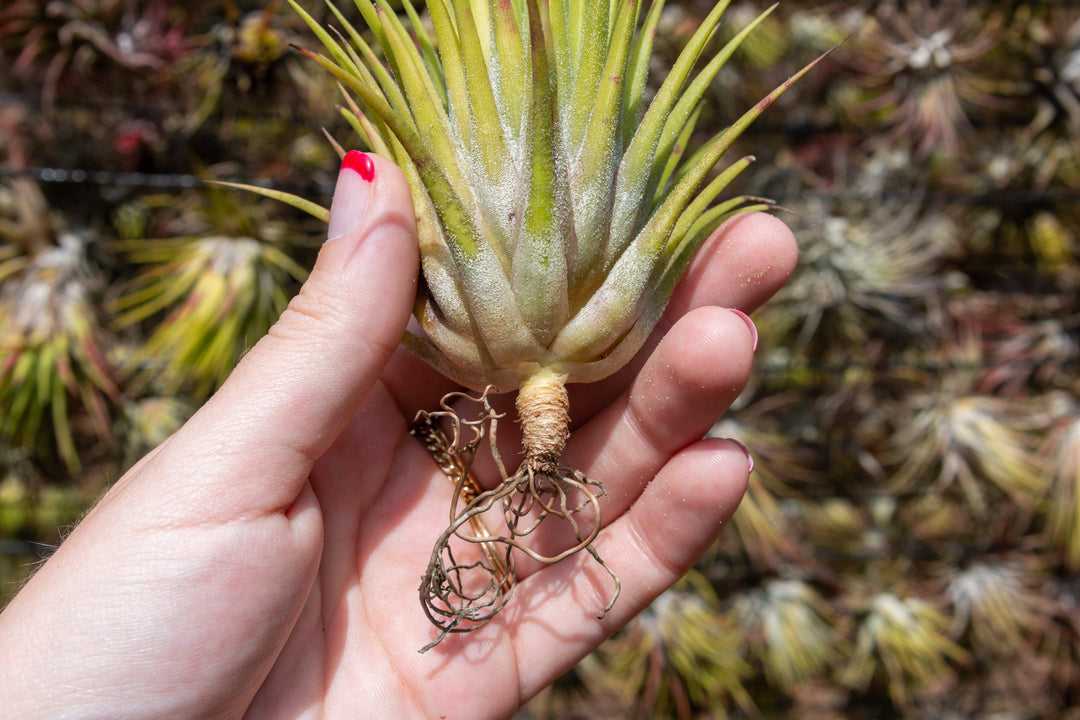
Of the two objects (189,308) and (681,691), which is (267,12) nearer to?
(189,308)

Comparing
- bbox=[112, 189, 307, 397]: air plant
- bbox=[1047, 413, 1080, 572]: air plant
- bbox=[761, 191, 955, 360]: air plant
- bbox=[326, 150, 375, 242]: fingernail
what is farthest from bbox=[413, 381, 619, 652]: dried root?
bbox=[1047, 413, 1080, 572]: air plant

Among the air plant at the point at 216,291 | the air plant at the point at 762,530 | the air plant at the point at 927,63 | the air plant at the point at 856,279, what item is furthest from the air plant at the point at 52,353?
the air plant at the point at 927,63

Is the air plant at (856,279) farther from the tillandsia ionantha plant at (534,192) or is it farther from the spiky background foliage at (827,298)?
the tillandsia ionantha plant at (534,192)

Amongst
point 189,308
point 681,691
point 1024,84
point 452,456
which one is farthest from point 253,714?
point 1024,84

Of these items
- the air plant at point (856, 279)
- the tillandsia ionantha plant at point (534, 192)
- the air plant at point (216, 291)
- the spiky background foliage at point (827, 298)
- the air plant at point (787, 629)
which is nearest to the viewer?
the tillandsia ionantha plant at point (534, 192)

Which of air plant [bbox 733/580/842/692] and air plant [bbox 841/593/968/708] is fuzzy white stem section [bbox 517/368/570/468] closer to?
air plant [bbox 733/580/842/692]

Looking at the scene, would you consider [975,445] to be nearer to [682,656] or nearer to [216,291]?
[682,656]
